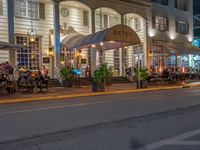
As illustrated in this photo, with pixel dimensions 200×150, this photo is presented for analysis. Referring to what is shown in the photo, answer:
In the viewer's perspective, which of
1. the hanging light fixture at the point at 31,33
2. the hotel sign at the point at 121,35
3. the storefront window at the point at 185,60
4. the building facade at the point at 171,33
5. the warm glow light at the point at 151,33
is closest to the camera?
the hotel sign at the point at 121,35

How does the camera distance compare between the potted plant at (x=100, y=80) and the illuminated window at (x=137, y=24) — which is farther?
the illuminated window at (x=137, y=24)

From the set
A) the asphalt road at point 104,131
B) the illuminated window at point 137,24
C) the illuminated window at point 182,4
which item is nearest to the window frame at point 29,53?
the illuminated window at point 137,24

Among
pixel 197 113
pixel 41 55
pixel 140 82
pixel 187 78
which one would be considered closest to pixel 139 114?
pixel 197 113

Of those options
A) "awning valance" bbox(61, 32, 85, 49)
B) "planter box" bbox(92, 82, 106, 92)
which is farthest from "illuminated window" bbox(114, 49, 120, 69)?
"planter box" bbox(92, 82, 106, 92)

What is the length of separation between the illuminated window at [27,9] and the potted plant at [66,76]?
18.2ft

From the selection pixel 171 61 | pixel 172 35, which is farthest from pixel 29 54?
pixel 171 61

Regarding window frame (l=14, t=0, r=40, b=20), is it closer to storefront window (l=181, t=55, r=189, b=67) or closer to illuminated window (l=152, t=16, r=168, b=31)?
illuminated window (l=152, t=16, r=168, b=31)

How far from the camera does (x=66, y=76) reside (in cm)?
2269

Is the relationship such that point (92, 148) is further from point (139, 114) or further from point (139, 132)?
point (139, 114)

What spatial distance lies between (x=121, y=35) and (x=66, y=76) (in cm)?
509

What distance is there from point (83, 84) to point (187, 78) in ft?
44.1

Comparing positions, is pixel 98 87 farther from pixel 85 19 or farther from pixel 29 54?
pixel 85 19

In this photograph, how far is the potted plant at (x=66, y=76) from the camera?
2242 centimetres

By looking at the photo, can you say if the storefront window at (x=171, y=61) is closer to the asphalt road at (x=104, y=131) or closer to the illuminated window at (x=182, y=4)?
the illuminated window at (x=182, y=4)
